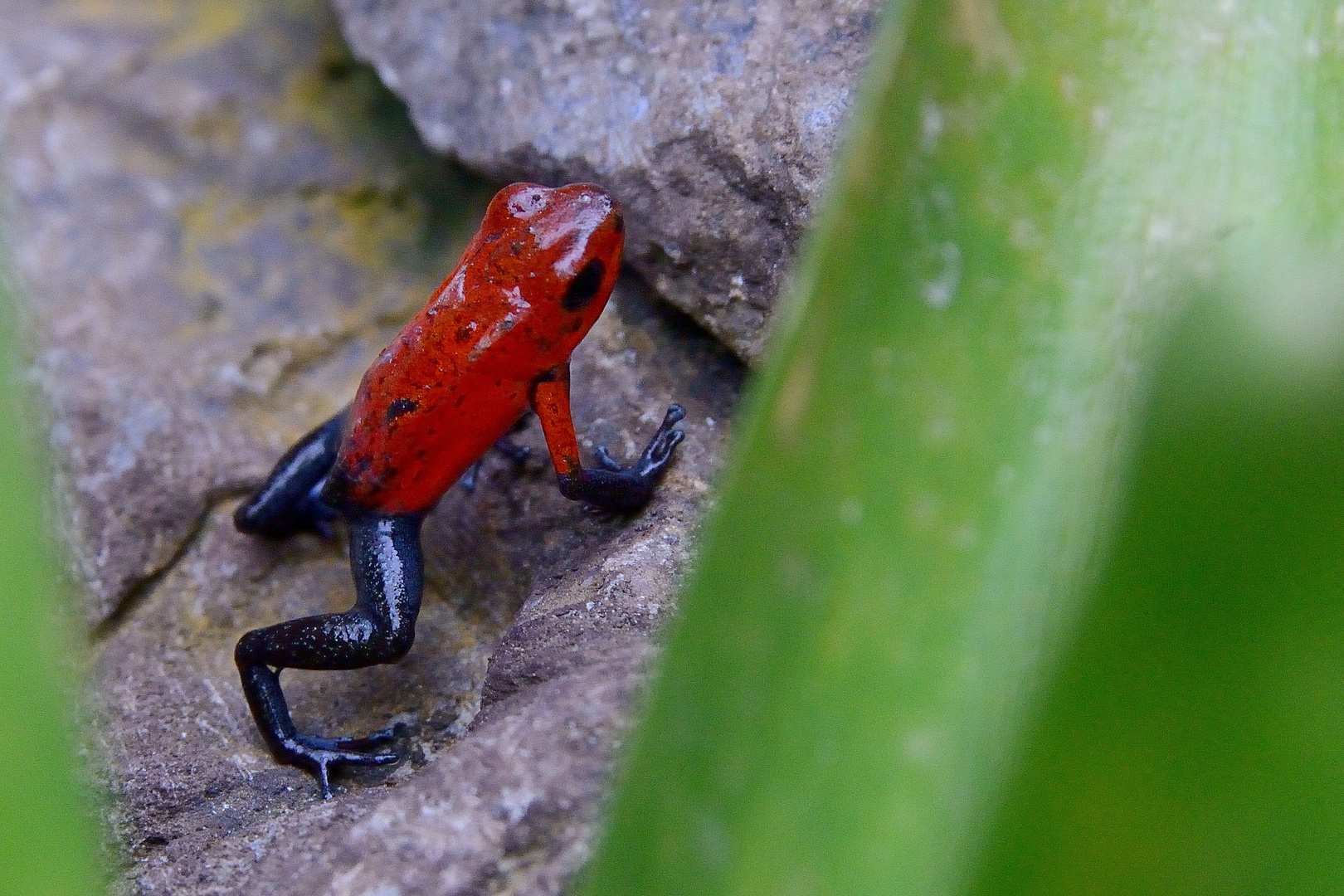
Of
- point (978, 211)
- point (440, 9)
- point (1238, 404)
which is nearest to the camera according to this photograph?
point (1238, 404)

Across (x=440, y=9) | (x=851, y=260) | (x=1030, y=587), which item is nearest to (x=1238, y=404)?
(x=1030, y=587)

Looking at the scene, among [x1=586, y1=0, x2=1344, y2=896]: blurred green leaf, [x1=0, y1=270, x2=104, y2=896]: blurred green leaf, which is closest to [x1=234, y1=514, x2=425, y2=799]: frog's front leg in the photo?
[x1=0, y1=270, x2=104, y2=896]: blurred green leaf

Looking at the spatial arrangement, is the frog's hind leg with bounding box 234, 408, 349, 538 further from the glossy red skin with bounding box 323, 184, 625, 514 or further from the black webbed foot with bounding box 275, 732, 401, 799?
the black webbed foot with bounding box 275, 732, 401, 799

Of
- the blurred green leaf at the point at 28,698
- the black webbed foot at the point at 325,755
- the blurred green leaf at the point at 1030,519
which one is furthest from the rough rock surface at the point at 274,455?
the blurred green leaf at the point at 1030,519

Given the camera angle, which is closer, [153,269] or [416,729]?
[416,729]

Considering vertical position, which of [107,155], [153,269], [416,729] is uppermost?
[107,155]

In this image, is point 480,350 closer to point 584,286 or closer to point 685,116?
point 584,286

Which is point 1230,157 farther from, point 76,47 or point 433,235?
point 76,47
